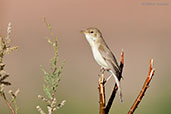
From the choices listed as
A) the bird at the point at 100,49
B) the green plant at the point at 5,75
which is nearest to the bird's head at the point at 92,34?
the bird at the point at 100,49

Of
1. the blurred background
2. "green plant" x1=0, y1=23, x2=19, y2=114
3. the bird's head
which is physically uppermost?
"green plant" x1=0, y1=23, x2=19, y2=114

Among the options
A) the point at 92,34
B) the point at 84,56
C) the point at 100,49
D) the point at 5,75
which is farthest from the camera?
the point at 84,56

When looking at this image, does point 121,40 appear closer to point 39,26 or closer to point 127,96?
point 39,26

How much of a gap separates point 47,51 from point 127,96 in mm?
2965

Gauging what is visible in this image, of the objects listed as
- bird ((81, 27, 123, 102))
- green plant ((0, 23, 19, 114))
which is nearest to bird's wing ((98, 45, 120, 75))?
bird ((81, 27, 123, 102))

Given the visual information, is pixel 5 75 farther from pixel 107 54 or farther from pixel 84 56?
pixel 84 56

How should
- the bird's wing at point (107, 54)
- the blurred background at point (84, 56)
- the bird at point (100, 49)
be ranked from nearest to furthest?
the bird's wing at point (107, 54) < the bird at point (100, 49) < the blurred background at point (84, 56)

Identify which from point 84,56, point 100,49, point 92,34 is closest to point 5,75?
point 92,34

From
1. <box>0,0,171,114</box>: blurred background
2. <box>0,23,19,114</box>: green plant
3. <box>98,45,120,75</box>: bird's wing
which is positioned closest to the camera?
<box>0,23,19,114</box>: green plant

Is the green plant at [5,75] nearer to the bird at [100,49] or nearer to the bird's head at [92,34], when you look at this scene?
the bird at [100,49]

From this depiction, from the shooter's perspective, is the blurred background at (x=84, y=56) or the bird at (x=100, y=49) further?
the blurred background at (x=84, y=56)

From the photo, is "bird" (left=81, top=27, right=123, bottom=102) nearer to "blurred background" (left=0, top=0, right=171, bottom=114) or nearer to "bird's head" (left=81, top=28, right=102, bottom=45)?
"bird's head" (left=81, top=28, right=102, bottom=45)

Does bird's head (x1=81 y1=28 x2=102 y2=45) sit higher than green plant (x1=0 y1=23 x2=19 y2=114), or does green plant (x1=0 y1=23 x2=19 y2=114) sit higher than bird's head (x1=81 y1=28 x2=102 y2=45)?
green plant (x1=0 y1=23 x2=19 y2=114)

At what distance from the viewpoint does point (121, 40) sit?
14773mm
